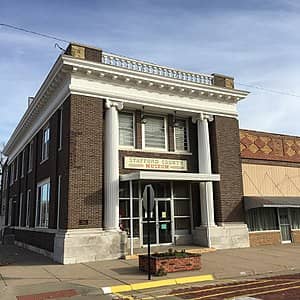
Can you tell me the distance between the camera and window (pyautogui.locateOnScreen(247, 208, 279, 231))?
20203 millimetres

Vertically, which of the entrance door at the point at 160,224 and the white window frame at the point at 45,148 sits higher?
the white window frame at the point at 45,148

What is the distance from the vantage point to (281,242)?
67.9 ft

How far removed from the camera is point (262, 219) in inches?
811

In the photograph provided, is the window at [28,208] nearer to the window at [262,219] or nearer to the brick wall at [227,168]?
the brick wall at [227,168]

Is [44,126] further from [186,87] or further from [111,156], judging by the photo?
[186,87]

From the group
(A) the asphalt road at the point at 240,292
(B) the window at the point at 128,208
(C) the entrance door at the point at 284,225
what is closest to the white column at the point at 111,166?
(B) the window at the point at 128,208

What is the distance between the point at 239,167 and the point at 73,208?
9.08 meters

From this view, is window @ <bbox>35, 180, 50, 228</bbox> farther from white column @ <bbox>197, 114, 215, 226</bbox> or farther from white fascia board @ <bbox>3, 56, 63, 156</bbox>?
white column @ <bbox>197, 114, 215, 226</bbox>

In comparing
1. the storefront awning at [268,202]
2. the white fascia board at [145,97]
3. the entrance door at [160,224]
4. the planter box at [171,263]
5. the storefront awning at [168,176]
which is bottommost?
the planter box at [171,263]

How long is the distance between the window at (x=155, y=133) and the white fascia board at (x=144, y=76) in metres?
1.99

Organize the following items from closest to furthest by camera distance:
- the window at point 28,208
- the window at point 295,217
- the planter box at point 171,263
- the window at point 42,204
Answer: the planter box at point 171,263, the window at point 42,204, the window at point 295,217, the window at point 28,208

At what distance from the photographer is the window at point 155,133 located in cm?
1894

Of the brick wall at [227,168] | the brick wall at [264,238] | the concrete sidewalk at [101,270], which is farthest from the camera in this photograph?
the brick wall at [264,238]

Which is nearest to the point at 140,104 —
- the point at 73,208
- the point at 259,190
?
the point at 73,208
